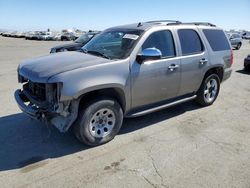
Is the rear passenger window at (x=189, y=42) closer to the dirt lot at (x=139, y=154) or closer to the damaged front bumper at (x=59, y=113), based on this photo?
the dirt lot at (x=139, y=154)

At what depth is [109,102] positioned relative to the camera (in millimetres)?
3949

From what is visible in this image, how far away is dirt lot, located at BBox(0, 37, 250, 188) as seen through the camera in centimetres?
319

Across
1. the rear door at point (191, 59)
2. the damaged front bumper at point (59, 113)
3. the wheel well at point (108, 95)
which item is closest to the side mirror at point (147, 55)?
the wheel well at point (108, 95)

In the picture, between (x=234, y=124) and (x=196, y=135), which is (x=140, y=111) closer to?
(x=196, y=135)

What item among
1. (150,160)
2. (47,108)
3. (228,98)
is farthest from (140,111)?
(228,98)

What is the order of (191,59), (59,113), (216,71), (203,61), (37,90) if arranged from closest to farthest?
(59,113)
(37,90)
(191,59)
(203,61)
(216,71)

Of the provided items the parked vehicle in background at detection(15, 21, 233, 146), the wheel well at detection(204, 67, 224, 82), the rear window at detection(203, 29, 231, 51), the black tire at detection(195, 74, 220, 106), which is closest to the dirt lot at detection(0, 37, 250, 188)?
the parked vehicle in background at detection(15, 21, 233, 146)

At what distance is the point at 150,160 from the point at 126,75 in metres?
1.39

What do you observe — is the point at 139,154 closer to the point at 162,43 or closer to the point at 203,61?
the point at 162,43

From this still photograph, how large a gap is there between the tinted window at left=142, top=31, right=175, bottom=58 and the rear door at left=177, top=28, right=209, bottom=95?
27cm

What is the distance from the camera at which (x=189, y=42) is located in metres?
5.16

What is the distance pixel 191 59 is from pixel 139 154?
2366 millimetres

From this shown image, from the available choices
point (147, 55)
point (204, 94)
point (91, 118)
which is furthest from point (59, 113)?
point (204, 94)

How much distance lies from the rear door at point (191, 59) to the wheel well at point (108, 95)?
58.9 inches
